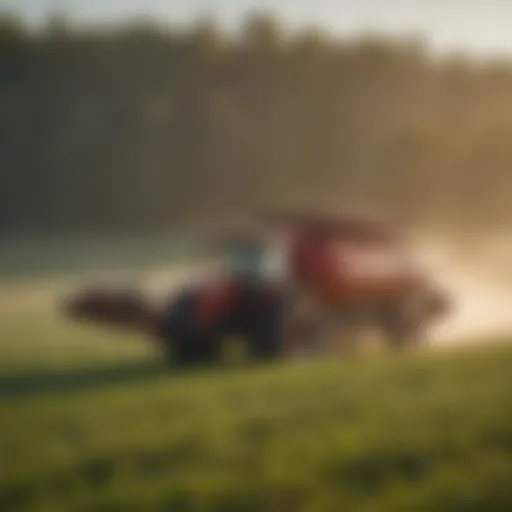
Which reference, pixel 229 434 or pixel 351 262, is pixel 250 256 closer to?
pixel 351 262

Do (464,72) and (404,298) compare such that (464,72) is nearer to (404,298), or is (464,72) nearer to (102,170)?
(404,298)

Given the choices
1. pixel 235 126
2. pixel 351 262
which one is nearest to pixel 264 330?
pixel 351 262

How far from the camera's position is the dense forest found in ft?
6.50

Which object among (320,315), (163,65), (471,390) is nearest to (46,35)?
(163,65)

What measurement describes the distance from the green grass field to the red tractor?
49 mm

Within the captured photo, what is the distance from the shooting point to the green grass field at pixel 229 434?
6.24 ft

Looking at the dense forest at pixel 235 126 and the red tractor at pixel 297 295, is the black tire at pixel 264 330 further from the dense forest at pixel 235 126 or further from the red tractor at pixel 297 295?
the dense forest at pixel 235 126

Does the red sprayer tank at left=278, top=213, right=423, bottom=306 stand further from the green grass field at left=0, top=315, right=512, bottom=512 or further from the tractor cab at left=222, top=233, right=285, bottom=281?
the green grass field at left=0, top=315, right=512, bottom=512

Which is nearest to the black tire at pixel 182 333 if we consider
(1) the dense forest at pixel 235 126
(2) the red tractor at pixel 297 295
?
(2) the red tractor at pixel 297 295

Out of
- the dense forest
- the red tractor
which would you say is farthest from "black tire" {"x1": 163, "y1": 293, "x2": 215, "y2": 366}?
the dense forest

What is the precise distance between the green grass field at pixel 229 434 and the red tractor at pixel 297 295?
0.05 metres

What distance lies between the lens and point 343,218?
2076 millimetres

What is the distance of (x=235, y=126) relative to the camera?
2.03m

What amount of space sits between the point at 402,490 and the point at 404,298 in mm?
359
